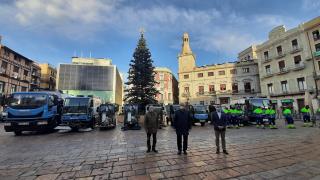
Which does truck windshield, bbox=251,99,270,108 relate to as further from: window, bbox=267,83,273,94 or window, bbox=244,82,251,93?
window, bbox=244,82,251,93

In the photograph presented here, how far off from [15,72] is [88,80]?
18709 mm

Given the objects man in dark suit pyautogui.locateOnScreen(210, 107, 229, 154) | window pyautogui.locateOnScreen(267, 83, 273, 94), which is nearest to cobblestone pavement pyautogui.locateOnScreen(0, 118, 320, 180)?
man in dark suit pyautogui.locateOnScreen(210, 107, 229, 154)

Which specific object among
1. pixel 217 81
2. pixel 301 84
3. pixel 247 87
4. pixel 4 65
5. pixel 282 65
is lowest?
pixel 301 84

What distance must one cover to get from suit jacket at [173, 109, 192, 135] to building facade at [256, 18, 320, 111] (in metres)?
26.6

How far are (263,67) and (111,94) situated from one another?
4067 centimetres

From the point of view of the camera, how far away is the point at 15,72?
3962cm

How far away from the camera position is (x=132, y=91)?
25.6 metres

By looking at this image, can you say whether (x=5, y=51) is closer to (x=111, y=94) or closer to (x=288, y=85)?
(x=111, y=94)

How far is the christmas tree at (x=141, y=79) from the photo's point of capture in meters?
25.4

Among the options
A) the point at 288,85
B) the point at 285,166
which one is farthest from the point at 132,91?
the point at 288,85

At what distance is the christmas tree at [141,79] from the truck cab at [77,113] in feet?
34.7

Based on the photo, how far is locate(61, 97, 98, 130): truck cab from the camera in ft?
45.7

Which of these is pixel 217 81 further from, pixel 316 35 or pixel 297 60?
pixel 316 35

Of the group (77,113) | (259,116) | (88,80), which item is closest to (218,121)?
(77,113)
